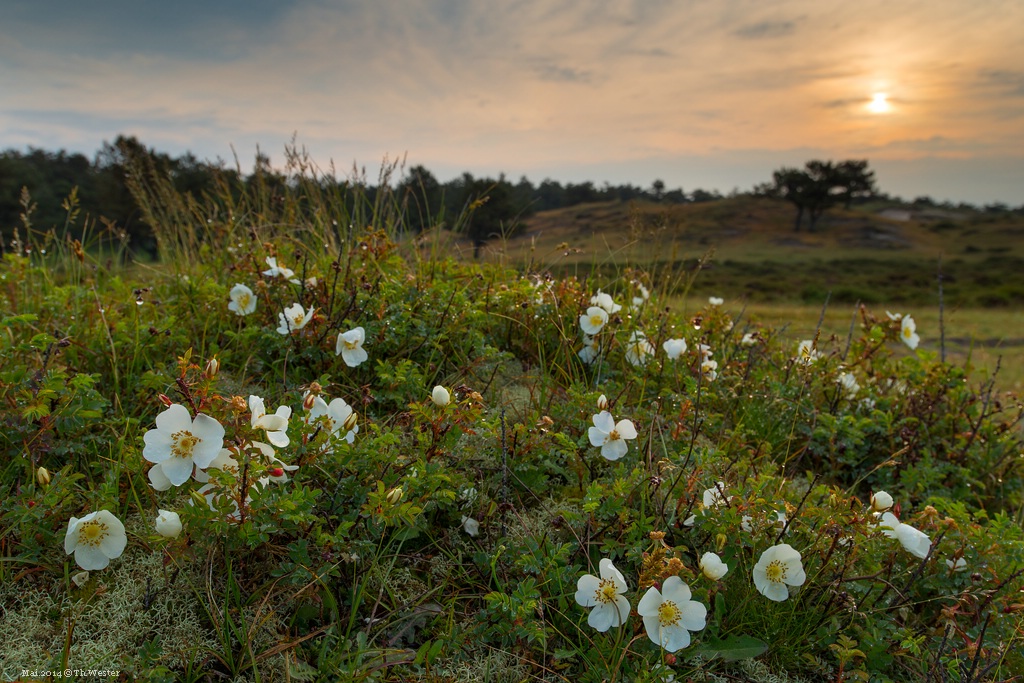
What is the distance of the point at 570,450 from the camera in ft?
7.11

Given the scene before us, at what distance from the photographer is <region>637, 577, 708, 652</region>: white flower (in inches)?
62.5

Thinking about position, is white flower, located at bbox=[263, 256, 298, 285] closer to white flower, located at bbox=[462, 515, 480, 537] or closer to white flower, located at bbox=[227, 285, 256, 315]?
white flower, located at bbox=[227, 285, 256, 315]

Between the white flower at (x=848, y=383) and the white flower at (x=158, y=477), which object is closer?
the white flower at (x=158, y=477)

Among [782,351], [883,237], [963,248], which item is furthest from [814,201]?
[782,351]

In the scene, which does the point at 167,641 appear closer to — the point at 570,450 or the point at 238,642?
the point at 238,642

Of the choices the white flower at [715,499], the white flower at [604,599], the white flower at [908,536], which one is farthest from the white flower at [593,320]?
the white flower at [604,599]

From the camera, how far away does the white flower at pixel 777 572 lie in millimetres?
1789

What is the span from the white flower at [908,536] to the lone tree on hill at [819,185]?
71096 mm

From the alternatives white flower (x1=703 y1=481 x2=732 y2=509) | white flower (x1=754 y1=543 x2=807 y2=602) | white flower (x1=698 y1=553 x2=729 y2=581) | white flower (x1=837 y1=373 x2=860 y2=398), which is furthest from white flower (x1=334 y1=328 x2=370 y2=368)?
white flower (x1=837 y1=373 x2=860 y2=398)

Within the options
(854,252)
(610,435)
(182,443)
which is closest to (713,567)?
(610,435)

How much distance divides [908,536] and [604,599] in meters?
1.07

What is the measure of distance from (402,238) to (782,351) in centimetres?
Answer: 283

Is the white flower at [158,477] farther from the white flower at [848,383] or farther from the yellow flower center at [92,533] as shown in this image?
the white flower at [848,383]

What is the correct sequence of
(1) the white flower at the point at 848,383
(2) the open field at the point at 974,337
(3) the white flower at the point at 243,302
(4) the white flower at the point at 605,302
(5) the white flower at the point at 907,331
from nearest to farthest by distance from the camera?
(3) the white flower at the point at 243,302, (4) the white flower at the point at 605,302, (1) the white flower at the point at 848,383, (5) the white flower at the point at 907,331, (2) the open field at the point at 974,337
